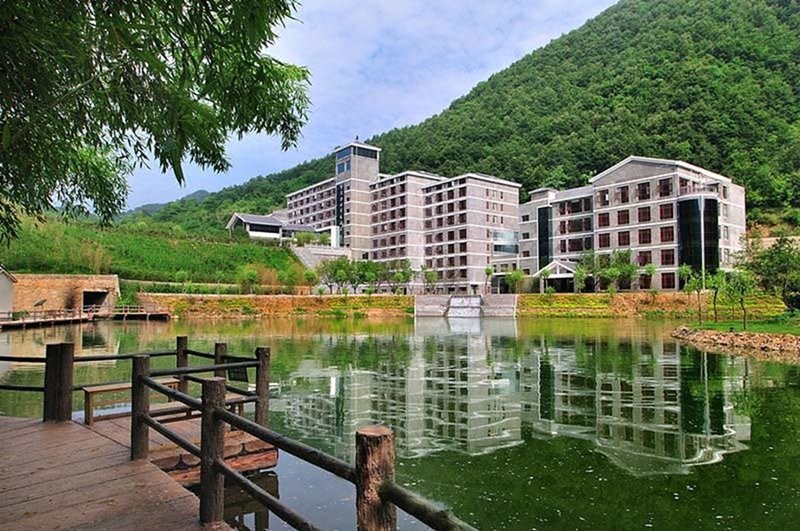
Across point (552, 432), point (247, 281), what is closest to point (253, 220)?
point (247, 281)

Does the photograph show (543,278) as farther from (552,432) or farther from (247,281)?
(552,432)

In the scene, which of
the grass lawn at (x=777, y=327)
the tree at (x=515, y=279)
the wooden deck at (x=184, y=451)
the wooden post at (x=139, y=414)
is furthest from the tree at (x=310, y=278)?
the wooden post at (x=139, y=414)

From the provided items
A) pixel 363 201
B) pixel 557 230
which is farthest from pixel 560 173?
pixel 363 201

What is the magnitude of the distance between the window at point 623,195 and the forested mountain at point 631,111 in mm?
19242

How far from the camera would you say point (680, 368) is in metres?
13.4

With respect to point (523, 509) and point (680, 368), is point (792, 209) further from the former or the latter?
point (523, 509)

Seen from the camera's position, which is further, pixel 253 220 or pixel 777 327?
pixel 253 220

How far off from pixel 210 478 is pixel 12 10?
2.50 meters

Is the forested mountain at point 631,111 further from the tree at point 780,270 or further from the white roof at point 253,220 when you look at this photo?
the tree at point 780,270

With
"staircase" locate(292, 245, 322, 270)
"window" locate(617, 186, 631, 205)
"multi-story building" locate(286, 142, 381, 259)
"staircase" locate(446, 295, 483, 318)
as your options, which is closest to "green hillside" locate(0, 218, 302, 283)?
"staircase" locate(292, 245, 322, 270)

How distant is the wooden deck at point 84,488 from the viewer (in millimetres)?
3039

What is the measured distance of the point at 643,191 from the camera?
43.5 metres

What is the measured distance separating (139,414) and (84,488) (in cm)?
70

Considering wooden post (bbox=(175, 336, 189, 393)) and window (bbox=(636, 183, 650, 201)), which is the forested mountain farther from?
wooden post (bbox=(175, 336, 189, 393))
